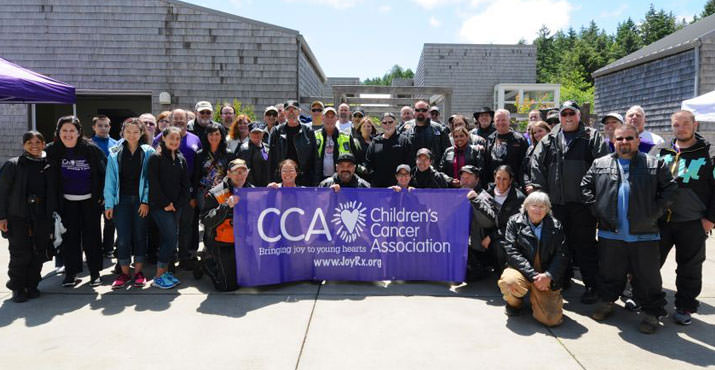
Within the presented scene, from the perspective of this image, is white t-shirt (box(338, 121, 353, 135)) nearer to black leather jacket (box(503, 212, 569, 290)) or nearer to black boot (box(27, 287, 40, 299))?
black leather jacket (box(503, 212, 569, 290))

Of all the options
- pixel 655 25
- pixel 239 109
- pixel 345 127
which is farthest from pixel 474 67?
pixel 655 25

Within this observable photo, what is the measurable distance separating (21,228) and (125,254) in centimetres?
97

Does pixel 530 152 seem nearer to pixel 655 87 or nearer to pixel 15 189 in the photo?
pixel 15 189

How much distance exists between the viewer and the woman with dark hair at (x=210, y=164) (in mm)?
5414

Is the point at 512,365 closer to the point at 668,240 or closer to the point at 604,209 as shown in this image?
the point at 604,209

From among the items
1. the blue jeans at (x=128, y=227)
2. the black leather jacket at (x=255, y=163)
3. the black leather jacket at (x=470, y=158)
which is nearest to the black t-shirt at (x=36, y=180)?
the blue jeans at (x=128, y=227)

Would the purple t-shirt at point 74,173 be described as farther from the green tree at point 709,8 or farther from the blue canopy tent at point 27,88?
the green tree at point 709,8

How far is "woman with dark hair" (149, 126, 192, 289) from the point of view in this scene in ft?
15.5

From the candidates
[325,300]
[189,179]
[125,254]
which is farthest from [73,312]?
[325,300]

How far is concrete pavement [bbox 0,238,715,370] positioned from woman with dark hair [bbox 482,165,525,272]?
47 centimetres

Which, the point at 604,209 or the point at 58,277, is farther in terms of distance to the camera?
the point at 58,277

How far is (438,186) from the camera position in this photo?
5.20 meters

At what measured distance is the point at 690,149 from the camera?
397 cm

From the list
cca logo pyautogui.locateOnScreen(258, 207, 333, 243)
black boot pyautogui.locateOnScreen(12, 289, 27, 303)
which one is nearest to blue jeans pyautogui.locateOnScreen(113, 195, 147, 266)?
black boot pyautogui.locateOnScreen(12, 289, 27, 303)
